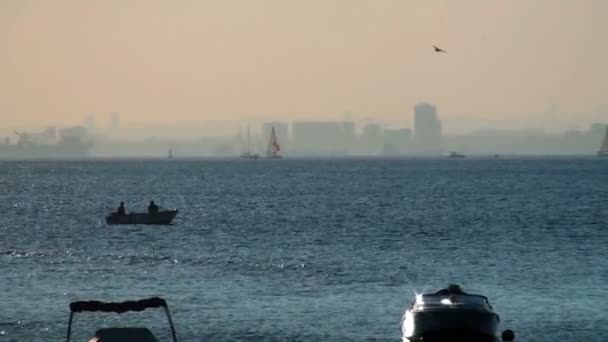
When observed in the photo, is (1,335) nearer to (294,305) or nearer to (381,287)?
(294,305)

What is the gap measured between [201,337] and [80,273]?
26.3 meters

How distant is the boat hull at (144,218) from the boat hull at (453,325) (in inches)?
3092

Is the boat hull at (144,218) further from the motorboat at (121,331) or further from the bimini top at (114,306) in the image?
the motorboat at (121,331)

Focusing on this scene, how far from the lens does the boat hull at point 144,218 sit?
13000 centimetres

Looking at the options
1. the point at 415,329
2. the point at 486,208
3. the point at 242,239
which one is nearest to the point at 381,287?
the point at 415,329

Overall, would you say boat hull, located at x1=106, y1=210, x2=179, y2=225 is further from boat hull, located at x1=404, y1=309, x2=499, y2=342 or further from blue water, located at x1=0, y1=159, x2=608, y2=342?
boat hull, located at x1=404, y1=309, x2=499, y2=342

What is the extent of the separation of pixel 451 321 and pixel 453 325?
0.19 meters

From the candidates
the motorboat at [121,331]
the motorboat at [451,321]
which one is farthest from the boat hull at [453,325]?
the motorboat at [121,331]

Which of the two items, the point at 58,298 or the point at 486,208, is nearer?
the point at 58,298

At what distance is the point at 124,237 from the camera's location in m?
120

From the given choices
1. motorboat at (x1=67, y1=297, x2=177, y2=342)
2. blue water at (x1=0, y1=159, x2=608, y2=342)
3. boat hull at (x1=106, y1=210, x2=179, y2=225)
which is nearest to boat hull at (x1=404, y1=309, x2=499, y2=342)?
blue water at (x1=0, y1=159, x2=608, y2=342)

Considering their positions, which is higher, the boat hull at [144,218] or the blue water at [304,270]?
the boat hull at [144,218]

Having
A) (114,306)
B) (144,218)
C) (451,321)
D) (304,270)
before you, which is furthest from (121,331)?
(144,218)

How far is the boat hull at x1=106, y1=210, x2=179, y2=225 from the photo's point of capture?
13000cm
